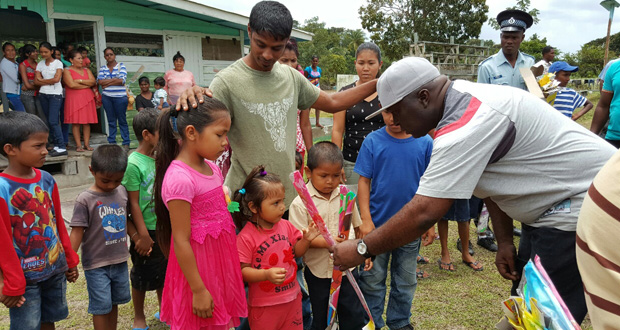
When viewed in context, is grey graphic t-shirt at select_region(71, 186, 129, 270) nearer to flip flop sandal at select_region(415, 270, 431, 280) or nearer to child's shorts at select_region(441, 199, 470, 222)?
flip flop sandal at select_region(415, 270, 431, 280)

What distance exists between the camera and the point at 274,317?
2729 millimetres

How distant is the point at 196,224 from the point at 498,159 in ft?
4.92

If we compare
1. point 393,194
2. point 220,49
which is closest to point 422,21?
point 220,49

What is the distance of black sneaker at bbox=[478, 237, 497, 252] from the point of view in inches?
204

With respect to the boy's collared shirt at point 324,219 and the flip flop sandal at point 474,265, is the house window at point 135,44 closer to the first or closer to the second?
the boy's collared shirt at point 324,219

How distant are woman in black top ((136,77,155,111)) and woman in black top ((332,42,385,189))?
20.7 ft

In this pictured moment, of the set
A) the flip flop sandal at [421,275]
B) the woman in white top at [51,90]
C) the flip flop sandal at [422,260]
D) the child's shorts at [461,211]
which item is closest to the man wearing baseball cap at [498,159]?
the flip flop sandal at [421,275]

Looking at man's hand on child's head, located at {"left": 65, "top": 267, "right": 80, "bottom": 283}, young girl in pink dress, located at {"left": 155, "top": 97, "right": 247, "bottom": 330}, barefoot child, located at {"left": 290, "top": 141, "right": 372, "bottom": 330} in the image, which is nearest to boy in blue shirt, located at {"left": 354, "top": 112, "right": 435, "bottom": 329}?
barefoot child, located at {"left": 290, "top": 141, "right": 372, "bottom": 330}

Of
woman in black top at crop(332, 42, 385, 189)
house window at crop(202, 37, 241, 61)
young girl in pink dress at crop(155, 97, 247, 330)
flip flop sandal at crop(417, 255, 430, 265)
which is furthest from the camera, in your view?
house window at crop(202, 37, 241, 61)

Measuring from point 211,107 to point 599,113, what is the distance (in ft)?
16.3

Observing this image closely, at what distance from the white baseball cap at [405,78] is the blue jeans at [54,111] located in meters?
7.46

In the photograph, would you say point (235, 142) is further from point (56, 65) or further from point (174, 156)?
point (56, 65)

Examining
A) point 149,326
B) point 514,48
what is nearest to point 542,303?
point 149,326

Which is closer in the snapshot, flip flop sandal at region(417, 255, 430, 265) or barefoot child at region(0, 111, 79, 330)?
barefoot child at region(0, 111, 79, 330)
